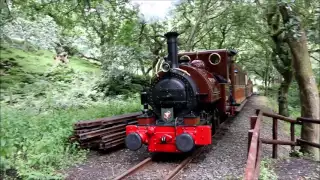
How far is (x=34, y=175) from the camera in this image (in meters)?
5.16

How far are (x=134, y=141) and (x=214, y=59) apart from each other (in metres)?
3.91

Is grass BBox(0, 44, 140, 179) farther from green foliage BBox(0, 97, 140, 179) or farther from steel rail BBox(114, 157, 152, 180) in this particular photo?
steel rail BBox(114, 157, 152, 180)

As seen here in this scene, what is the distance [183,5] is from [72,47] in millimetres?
6504

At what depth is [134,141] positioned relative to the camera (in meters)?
6.73

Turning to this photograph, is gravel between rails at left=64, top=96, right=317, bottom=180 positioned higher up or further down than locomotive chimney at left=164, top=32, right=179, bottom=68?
further down

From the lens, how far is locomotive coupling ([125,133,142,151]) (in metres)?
6.70

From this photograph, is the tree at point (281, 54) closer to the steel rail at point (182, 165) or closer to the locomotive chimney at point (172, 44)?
the locomotive chimney at point (172, 44)

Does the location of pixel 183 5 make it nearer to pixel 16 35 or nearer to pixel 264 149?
pixel 16 35

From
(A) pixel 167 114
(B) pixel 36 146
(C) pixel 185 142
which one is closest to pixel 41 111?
(B) pixel 36 146

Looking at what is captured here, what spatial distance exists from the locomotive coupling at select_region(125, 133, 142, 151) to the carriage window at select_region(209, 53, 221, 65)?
12.0 ft

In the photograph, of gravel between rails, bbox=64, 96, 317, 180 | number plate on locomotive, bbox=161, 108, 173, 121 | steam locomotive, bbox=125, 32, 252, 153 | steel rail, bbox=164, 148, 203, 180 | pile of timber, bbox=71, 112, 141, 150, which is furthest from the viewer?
pile of timber, bbox=71, 112, 141, 150

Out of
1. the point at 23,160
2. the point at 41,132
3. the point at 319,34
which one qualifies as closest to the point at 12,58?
the point at 41,132

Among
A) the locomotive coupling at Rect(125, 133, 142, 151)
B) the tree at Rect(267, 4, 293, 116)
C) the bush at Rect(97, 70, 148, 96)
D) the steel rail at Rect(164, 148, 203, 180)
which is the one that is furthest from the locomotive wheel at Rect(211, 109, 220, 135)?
the bush at Rect(97, 70, 148, 96)

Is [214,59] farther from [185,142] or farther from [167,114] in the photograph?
[185,142]
